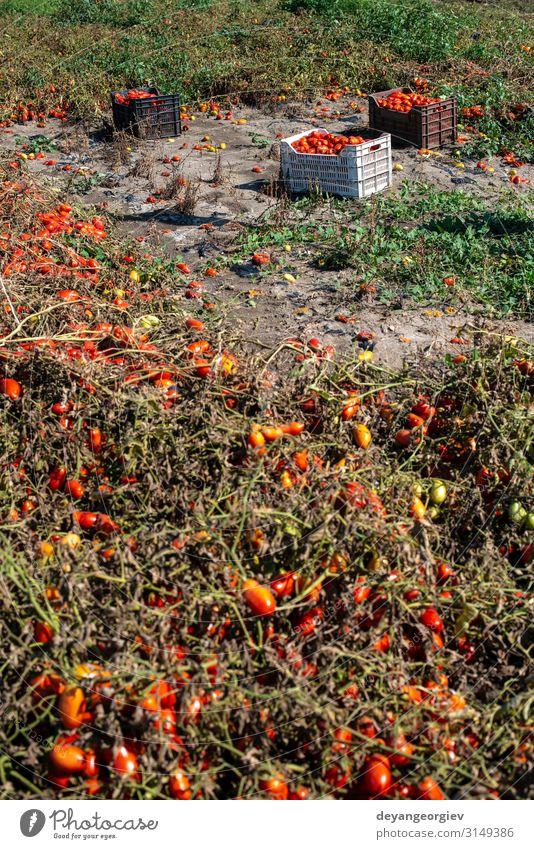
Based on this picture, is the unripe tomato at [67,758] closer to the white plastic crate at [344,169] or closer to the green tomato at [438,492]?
the green tomato at [438,492]

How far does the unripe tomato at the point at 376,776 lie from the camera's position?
2.27 meters

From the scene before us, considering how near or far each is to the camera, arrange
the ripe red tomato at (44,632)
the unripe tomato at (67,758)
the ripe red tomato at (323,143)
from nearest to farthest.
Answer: the unripe tomato at (67,758), the ripe red tomato at (44,632), the ripe red tomato at (323,143)

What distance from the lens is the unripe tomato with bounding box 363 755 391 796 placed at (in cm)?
227

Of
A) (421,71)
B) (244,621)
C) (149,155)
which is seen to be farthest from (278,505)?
(421,71)

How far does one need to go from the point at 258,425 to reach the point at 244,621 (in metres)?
0.83

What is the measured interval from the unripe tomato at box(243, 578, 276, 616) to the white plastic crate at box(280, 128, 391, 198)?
495 cm

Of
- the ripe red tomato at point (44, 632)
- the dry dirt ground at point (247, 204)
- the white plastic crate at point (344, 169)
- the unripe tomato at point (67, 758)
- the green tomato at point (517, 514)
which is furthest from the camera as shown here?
the white plastic crate at point (344, 169)

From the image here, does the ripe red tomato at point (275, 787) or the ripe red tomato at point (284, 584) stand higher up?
the ripe red tomato at point (284, 584)

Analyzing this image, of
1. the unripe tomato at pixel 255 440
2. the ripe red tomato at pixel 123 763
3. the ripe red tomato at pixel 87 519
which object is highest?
the unripe tomato at pixel 255 440

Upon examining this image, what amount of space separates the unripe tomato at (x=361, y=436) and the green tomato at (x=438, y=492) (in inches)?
12.8

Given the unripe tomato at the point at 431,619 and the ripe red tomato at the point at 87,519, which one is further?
the ripe red tomato at the point at 87,519

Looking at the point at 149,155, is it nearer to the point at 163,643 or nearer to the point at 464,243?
the point at 464,243

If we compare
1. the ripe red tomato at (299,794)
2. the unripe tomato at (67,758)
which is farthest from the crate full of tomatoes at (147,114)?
the ripe red tomato at (299,794)

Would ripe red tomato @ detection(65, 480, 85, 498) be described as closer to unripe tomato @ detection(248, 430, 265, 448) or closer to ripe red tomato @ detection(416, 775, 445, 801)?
unripe tomato @ detection(248, 430, 265, 448)
